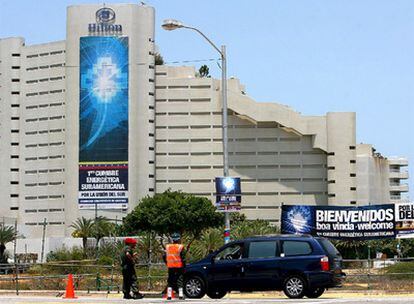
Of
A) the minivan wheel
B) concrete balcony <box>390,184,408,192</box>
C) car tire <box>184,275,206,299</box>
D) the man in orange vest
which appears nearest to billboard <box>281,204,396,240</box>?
car tire <box>184,275,206,299</box>

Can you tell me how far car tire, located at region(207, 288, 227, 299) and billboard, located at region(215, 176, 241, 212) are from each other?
5451 millimetres

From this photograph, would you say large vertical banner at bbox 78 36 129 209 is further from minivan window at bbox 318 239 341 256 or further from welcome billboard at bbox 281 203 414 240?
minivan window at bbox 318 239 341 256

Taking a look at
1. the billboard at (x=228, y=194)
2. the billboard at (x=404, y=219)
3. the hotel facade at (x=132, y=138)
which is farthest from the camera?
the hotel facade at (x=132, y=138)

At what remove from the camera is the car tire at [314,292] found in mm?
25500

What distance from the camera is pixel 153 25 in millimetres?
116000

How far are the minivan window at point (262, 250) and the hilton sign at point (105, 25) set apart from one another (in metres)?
89.3

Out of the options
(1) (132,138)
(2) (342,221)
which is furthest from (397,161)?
(2) (342,221)

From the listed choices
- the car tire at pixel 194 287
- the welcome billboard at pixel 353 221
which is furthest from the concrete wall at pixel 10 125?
the car tire at pixel 194 287

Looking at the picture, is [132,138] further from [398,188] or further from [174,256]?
[174,256]

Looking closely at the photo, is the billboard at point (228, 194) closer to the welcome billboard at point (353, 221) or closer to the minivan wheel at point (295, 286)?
the minivan wheel at point (295, 286)

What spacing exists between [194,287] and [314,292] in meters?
3.45

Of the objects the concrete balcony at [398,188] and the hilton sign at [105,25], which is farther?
the concrete balcony at [398,188]

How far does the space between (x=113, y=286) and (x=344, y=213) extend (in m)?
20.2

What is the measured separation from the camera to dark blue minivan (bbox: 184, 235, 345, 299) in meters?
25.4
